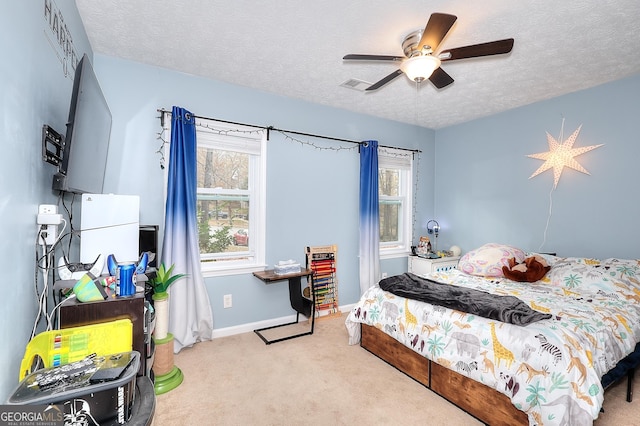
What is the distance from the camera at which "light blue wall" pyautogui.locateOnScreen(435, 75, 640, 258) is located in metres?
3.04

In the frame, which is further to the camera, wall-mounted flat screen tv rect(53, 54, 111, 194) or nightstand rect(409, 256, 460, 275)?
nightstand rect(409, 256, 460, 275)

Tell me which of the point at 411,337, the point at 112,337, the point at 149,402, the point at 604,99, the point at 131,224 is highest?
the point at 604,99

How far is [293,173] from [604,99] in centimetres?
331

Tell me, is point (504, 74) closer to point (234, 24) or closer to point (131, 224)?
point (234, 24)

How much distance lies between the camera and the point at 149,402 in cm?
113

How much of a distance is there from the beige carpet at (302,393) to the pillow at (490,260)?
4.04 feet

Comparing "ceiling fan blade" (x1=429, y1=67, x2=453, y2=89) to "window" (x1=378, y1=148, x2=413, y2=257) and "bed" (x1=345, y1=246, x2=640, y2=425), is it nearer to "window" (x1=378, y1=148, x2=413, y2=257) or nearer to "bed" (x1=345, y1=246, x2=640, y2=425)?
"bed" (x1=345, y1=246, x2=640, y2=425)

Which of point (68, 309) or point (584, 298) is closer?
point (68, 309)

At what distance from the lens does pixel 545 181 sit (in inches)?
142

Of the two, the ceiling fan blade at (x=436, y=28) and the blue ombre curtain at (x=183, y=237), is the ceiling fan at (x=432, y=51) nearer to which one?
the ceiling fan blade at (x=436, y=28)

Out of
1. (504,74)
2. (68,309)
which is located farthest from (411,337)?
(504,74)
